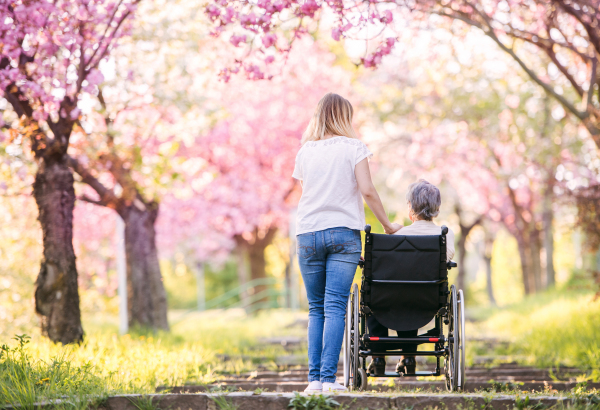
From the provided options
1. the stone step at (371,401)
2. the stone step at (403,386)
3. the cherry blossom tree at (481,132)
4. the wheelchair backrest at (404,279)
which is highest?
the cherry blossom tree at (481,132)

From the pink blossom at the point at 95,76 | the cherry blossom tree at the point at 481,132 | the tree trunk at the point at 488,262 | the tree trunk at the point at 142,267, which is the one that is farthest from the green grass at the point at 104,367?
the tree trunk at the point at 488,262

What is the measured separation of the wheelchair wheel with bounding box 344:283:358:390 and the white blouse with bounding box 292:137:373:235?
1.54ft

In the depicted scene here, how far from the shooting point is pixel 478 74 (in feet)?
47.0

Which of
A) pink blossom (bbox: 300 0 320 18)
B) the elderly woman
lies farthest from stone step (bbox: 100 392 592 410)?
pink blossom (bbox: 300 0 320 18)

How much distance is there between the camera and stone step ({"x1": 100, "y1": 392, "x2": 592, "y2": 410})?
305 cm

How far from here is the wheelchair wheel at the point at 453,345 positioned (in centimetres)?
372

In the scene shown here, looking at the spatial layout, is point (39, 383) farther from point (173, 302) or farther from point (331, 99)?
point (173, 302)

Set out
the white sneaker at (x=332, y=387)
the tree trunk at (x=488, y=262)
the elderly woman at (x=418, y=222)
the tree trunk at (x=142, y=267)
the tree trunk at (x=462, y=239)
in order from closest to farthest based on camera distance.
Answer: the white sneaker at (x=332, y=387) < the elderly woman at (x=418, y=222) < the tree trunk at (x=142, y=267) < the tree trunk at (x=462, y=239) < the tree trunk at (x=488, y=262)

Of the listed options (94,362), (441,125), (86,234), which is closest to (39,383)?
(94,362)

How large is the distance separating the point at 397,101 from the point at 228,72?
10.6 meters

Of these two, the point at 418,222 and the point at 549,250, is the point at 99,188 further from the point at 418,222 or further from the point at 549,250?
the point at 549,250

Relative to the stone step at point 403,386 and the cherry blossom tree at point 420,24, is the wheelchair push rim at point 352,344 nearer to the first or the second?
the stone step at point 403,386

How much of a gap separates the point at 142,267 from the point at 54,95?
4.11 meters

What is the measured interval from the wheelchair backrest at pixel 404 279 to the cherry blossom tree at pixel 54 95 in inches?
118
